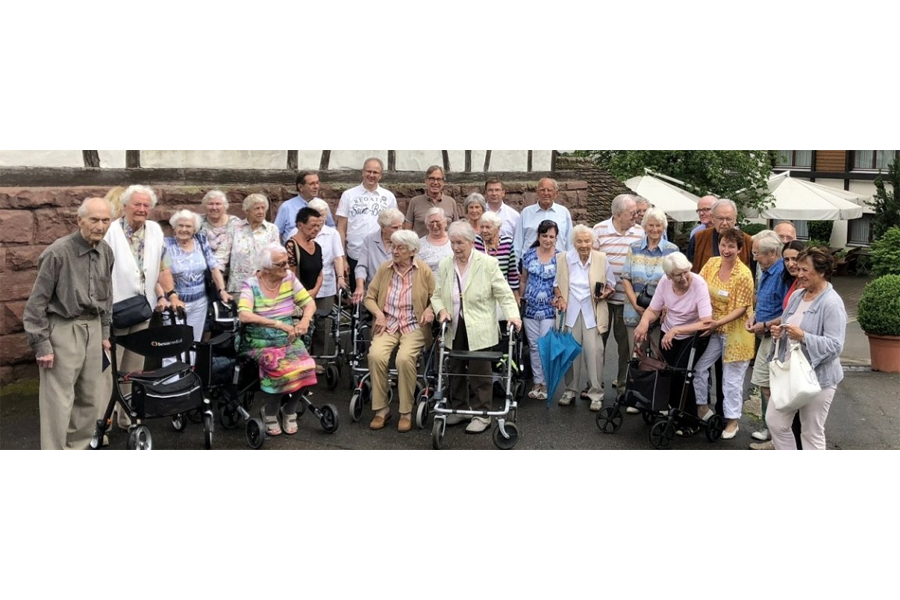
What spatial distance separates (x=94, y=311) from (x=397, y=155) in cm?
576

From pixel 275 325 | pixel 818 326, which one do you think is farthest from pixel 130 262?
pixel 818 326

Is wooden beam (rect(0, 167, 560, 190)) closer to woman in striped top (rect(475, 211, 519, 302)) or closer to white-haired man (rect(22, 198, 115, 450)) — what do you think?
white-haired man (rect(22, 198, 115, 450))

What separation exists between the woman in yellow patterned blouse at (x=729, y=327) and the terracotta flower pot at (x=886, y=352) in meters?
2.71

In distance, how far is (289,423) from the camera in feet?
25.5

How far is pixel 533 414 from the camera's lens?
27.4 ft

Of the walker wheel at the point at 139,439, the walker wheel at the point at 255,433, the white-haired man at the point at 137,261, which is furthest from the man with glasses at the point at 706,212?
the walker wheel at the point at 139,439

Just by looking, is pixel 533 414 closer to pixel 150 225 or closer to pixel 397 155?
pixel 150 225

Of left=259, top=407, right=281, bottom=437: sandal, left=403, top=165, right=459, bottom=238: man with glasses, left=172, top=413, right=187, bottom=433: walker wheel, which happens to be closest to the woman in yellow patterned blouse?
left=403, top=165, right=459, bottom=238: man with glasses

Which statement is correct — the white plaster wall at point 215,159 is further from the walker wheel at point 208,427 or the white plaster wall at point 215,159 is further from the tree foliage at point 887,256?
the tree foliage at point 887,256

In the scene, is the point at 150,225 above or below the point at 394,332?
above

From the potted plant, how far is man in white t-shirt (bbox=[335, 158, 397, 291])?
4781mm

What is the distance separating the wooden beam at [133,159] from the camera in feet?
29.7

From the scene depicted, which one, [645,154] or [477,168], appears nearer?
[477,168]

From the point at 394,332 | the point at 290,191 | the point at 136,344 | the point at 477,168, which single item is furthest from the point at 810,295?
the point at 477,168
